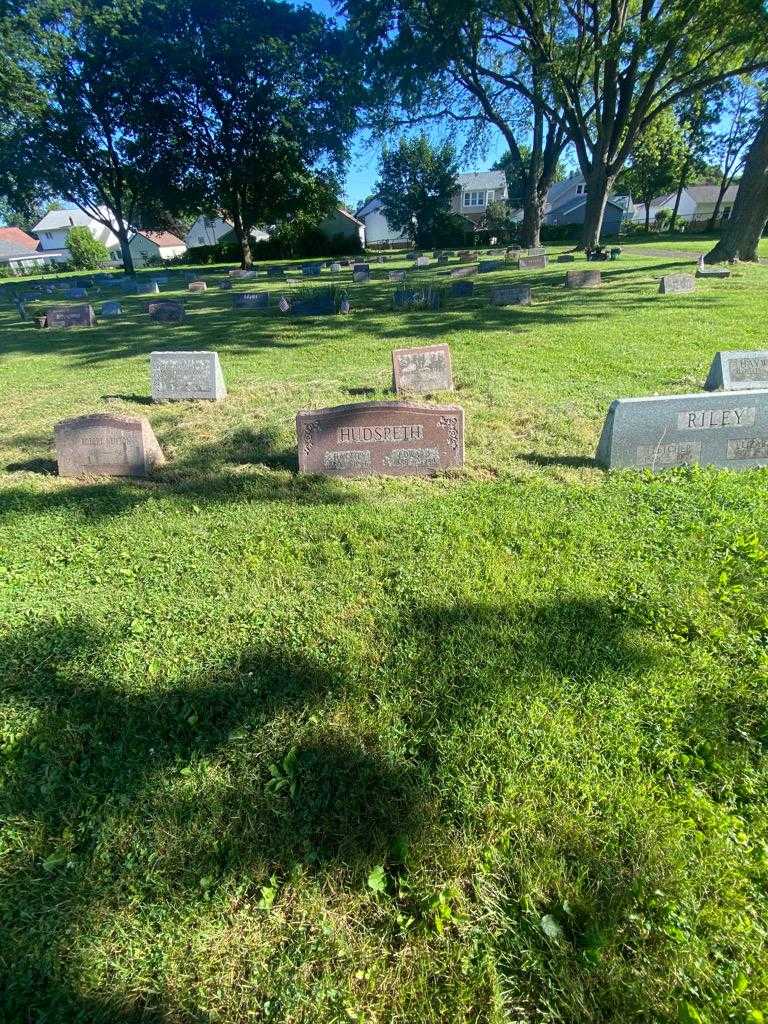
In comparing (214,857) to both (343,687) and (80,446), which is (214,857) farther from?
(80,446)

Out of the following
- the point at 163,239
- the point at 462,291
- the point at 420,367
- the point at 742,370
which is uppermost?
the point at 163,239

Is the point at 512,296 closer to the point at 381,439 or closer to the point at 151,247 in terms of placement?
the point at 381,439

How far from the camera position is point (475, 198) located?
205ft

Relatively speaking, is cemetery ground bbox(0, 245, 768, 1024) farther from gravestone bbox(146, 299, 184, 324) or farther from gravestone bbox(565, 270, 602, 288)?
gravestone bbox(565, 270, 602, 288)

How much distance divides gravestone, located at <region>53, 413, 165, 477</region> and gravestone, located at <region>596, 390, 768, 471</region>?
179 inches

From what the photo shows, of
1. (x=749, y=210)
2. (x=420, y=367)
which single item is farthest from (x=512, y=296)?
(x=749, y=210)

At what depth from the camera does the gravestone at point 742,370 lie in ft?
19.6

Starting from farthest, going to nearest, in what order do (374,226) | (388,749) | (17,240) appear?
1. (17,240)
2. (374,226)
3. (388,749)

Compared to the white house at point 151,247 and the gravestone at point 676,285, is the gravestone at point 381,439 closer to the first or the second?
the gravestone at point 676,285

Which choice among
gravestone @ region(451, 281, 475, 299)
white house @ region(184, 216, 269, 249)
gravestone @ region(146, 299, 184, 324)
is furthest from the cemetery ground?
white house @ region(184, 216, 269, 249)

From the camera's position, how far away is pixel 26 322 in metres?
17.3

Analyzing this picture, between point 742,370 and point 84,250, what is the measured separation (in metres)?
67.8

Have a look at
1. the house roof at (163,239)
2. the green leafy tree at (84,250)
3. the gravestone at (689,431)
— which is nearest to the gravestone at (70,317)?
the gravestone at (689,431)

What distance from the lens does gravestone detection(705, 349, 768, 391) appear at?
597cm
